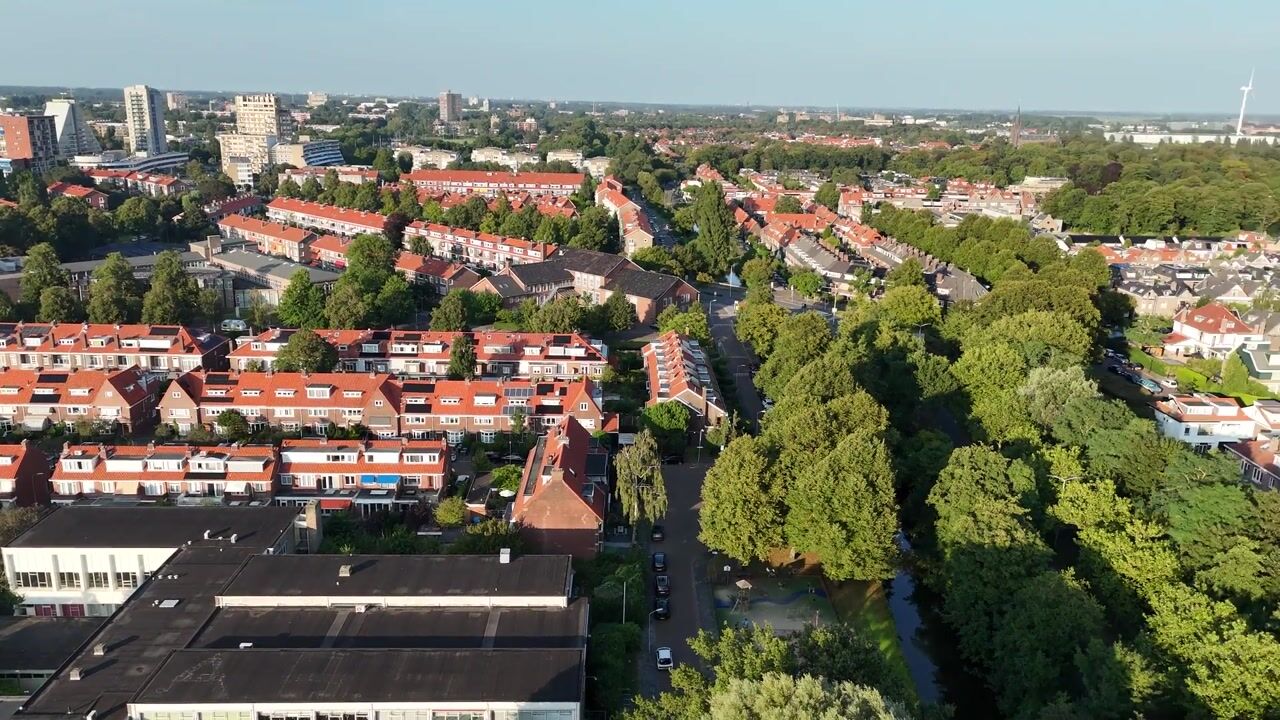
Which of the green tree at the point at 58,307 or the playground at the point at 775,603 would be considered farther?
the green tree at the point at 58,307

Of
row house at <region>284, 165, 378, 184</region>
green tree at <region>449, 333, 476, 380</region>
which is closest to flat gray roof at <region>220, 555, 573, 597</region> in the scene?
green tree at <region>449, 333, 476, 380</region>

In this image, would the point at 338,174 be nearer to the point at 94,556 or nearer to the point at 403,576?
the point at 94,556

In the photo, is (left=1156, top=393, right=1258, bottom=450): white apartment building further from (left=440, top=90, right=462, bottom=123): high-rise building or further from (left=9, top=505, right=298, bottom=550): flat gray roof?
(left=440, top=90, right=462, bottom=123): high-rise building

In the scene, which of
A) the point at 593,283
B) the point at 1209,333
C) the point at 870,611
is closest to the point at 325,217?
the point at 593,283

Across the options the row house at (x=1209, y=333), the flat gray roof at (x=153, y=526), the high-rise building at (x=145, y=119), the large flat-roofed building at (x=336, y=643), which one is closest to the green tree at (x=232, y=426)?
the flat gray roof at (x=153, y=526)

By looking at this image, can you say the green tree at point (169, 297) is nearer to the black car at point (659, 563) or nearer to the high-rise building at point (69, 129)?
the black car at point (659, 563)

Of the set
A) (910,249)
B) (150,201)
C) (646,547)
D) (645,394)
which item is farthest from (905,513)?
(150,201)

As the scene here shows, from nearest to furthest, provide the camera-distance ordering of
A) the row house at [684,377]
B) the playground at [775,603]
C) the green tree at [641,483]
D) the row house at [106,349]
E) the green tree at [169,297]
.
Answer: the playground at [775,603], the green tree at [641,483], the row house at [684,377], the row house at [106,349], the green tree at [169,297]
